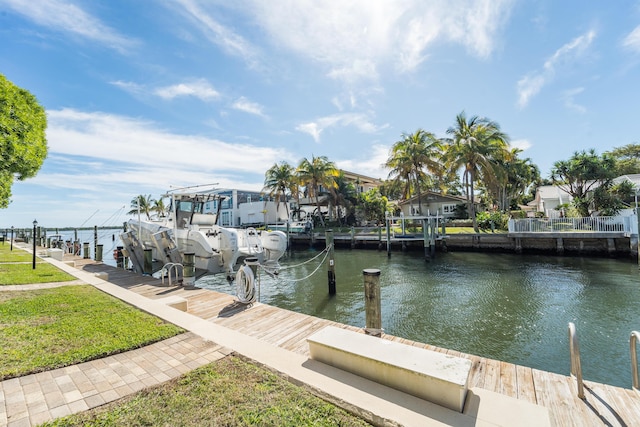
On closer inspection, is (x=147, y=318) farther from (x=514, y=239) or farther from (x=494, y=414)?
(x=514, y=239)

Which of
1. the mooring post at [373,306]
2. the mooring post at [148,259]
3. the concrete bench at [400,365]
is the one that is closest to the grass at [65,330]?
the concrete bench at [400,365]

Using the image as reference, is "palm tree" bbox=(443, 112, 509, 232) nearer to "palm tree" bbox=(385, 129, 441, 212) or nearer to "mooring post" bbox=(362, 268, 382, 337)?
"palm tree" bbox=(385, 129, 441, 212)

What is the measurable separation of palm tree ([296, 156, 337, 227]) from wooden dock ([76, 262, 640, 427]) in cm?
2828

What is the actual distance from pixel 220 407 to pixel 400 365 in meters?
1.86

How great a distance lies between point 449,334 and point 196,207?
42.8 ft

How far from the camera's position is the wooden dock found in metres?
2.89

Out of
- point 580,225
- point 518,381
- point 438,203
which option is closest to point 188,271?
point 518,381

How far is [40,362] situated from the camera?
12.8 ft

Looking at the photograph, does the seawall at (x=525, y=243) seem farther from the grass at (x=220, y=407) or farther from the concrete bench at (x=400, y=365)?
the grass at (x=220, y=407)

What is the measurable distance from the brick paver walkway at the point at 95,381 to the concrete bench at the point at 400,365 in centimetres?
165

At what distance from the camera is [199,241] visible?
40.6 feet

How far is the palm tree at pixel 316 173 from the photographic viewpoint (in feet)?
113

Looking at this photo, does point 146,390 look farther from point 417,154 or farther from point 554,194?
point 554,194

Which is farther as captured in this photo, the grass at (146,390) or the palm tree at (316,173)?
the palm tree at (316,173)
